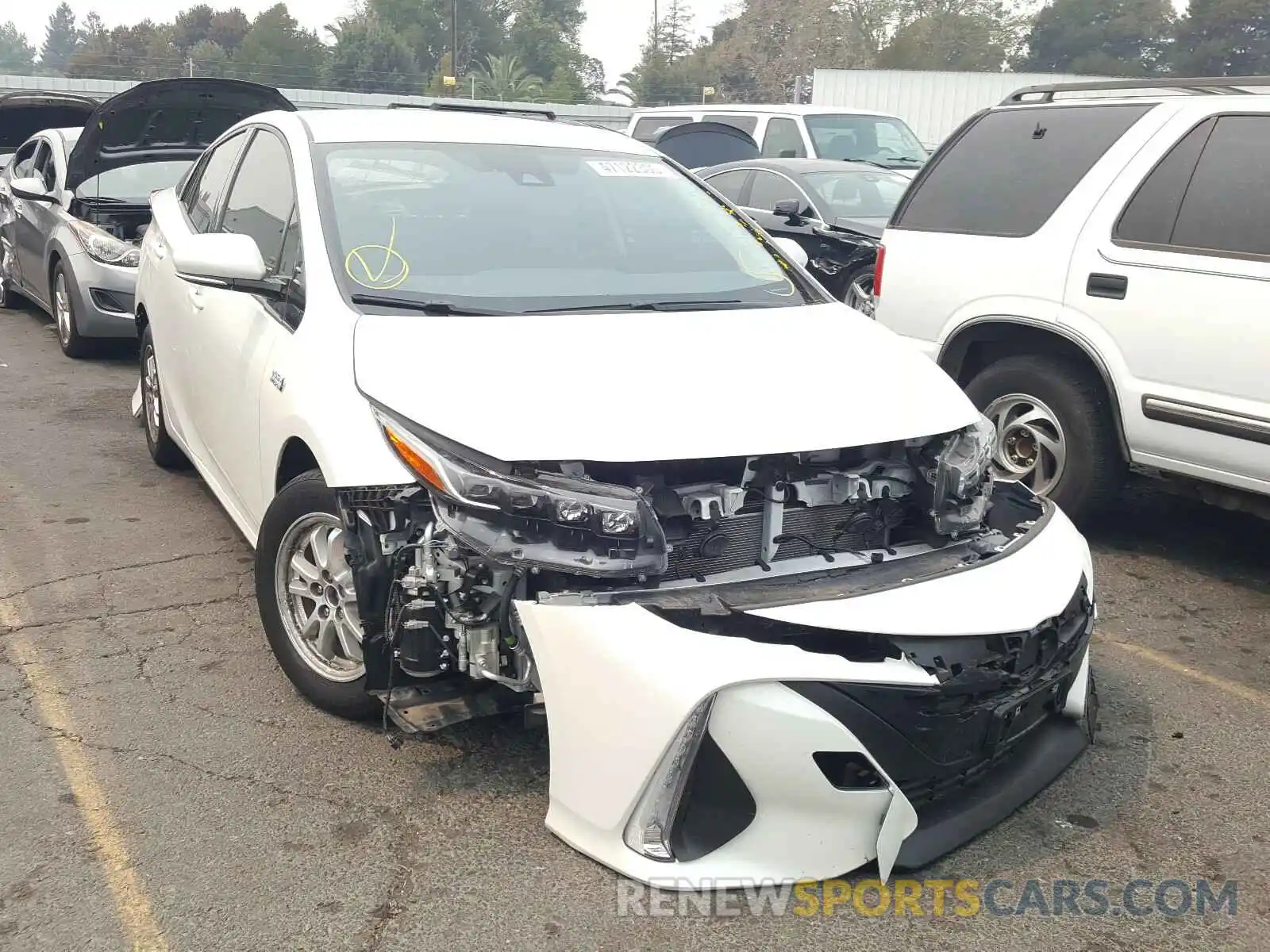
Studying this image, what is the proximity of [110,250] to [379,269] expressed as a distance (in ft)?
18.2

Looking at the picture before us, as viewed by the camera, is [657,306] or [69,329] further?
[69,329]

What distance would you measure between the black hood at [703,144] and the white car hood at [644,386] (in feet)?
36.0

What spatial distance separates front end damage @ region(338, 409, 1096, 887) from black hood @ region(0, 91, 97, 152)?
10.1m

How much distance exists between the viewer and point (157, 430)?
230 inches

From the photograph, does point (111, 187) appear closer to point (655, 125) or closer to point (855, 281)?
point (855, 281)

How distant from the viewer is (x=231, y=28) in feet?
291

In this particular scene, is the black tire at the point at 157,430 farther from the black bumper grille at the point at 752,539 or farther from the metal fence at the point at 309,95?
the metal fence at the point at 309,95

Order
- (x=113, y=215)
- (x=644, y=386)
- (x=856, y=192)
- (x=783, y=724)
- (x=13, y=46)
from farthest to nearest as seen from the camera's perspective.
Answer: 1. (x=13, y=46)
2. (x=856, y=192)
3. (x=113, y=215)
4. (x=644, y=386)
5. (x=783, y=724)

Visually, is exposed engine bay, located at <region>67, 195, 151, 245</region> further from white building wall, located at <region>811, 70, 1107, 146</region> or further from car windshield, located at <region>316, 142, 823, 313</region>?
white building wall, located at <region>811, 70, 1107, 146</region>

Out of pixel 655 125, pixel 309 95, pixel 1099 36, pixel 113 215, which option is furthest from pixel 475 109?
pixel 1099 36

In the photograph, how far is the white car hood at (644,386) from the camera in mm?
2912

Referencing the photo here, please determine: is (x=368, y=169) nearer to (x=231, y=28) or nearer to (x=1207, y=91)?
(x=1207, y=91)

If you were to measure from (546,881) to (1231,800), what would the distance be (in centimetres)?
189

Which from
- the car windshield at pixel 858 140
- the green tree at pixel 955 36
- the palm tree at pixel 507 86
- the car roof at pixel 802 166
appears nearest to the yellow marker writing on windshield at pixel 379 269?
the car roof at pixel 802 166
